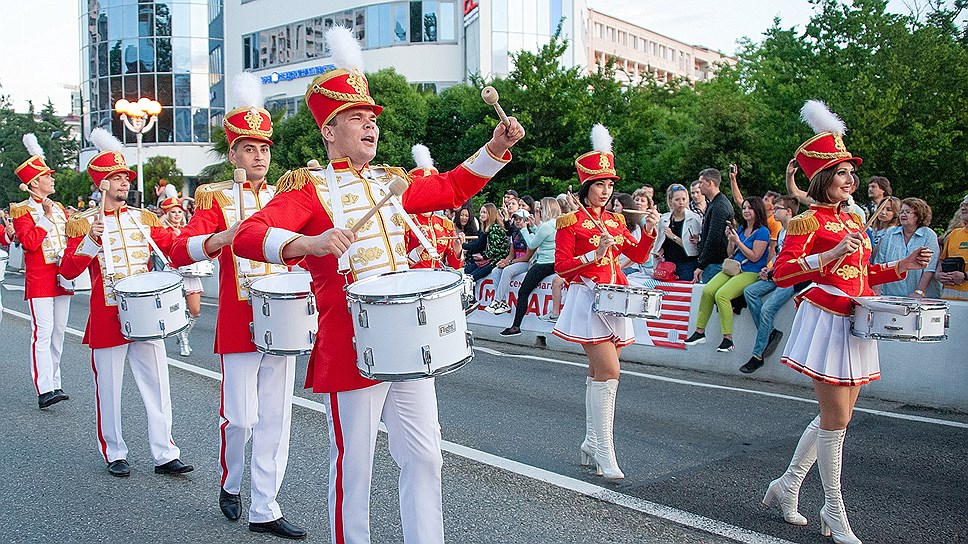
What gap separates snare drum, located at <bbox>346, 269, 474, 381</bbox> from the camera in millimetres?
3627

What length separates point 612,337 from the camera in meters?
6.27

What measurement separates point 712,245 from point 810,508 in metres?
6.05

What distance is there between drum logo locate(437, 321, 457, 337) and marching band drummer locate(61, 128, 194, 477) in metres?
3.47

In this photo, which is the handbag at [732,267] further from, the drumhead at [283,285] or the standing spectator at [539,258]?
the drumhead at [283,285]

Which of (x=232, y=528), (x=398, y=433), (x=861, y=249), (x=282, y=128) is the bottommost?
(x=232, y=528)

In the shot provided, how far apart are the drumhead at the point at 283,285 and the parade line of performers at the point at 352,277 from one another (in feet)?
0.73

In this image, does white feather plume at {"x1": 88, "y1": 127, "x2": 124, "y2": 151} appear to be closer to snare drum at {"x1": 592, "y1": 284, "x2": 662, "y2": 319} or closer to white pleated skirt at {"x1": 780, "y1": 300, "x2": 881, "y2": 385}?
snare drum at {"x1": 592, "y1": 284, "x2": 662, "y2": 319}

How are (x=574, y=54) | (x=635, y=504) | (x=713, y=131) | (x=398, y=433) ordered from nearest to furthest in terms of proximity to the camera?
(x=398, y=433), (x=635, y=504), (x=713, y=131), (x=574, y=54)

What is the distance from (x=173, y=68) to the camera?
181 feet

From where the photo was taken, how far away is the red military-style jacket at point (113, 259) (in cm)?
650

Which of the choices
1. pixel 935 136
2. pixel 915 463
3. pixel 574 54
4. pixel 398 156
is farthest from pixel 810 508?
pixel 574 54

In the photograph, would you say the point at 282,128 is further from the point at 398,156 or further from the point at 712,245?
the point at 712,245

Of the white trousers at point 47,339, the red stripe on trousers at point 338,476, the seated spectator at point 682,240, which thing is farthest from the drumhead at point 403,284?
the seated spectator at point 682,240

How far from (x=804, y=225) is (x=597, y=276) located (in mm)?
1625
